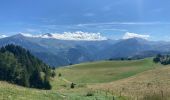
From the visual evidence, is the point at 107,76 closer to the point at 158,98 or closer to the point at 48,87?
the point at 48,87

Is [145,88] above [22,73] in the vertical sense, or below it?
below

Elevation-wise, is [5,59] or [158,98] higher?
[5,59]

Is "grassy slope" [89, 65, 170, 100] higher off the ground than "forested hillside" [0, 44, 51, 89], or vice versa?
"forested hillside" [0, 44, 51, 89]

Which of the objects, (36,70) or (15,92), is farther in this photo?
(36,70)

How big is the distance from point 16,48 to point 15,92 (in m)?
137

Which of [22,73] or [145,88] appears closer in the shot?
[145,88]

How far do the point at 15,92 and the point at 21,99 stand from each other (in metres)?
2.89

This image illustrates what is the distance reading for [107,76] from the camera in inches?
7436

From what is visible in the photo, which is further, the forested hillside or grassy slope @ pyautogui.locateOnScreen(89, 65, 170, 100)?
the forested hillside

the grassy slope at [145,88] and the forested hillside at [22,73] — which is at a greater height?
the forested hillside at [22,73]

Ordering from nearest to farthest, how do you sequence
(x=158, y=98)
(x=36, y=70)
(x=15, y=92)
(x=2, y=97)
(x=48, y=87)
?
(x=2, y=97)
(x=15, y=92)
(x=158, y=98)
(x=48, y=87)
(x=36, y=70)

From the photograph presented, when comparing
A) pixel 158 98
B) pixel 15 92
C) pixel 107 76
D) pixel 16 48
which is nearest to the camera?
pixel 15 92

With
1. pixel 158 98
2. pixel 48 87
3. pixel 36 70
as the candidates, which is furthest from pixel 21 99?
pixel 36 70

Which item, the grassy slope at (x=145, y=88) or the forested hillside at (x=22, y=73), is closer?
the grassy slope at (x=145, y=88)
